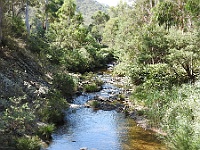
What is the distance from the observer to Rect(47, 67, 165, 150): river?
45.4ft

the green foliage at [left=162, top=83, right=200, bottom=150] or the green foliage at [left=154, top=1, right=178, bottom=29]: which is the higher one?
the green foliage at [left=154, top=1, right=178, bottom=29]

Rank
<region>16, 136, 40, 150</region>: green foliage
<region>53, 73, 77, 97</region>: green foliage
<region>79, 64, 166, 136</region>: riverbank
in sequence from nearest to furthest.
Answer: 1. <region>16, 136, 40, 150</region>: green foliage
2. <region>79, 64, 166, 136</region>: riverbank
3. <region>53, 73, 77, 97</region>: green foliage

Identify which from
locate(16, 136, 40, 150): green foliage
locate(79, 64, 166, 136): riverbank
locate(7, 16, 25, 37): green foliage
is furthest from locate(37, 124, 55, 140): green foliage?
locate(7, 16, 25, 37): green foliage

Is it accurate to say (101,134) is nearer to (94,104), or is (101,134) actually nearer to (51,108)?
(51,108)

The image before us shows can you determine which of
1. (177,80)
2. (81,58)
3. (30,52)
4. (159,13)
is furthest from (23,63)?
(81,58)

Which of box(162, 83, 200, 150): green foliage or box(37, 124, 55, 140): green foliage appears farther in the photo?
box(37, 124, 55, 140): green foliage

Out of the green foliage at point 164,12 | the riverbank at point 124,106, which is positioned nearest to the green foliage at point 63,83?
the riverbank at point 124,106

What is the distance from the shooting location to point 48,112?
16.6m

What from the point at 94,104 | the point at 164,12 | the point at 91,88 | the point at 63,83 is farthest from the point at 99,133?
the point at 164,12

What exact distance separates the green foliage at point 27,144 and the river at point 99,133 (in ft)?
3.15

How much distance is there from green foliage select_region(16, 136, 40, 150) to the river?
959 mm

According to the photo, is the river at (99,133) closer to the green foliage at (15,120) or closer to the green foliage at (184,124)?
the green foliage at (184,124)

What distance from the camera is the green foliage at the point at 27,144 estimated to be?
39.0 ft

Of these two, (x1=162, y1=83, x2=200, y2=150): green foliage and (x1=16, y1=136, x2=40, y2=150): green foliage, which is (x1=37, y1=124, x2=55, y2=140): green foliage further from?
(x1=162, y1=83, x2=200, y2=150): green foliage
